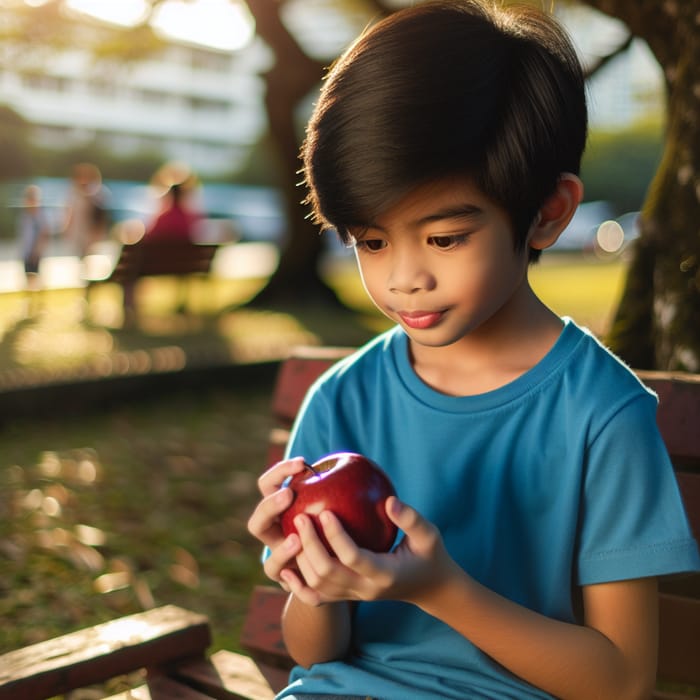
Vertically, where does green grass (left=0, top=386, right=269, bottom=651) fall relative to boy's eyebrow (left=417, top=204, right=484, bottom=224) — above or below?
below

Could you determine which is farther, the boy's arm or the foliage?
the foliage

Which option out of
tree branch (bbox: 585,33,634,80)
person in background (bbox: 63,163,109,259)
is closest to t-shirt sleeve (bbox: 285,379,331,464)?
tree branch (bbox: 585,33,634,80)

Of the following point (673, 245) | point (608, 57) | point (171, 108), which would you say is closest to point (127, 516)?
point (673, 245)

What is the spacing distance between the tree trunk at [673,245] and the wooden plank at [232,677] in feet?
5.02

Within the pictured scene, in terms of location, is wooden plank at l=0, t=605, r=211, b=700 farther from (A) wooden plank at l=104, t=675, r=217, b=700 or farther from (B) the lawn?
(B) the lawn

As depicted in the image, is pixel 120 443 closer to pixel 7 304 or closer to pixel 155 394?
pixel 155 394

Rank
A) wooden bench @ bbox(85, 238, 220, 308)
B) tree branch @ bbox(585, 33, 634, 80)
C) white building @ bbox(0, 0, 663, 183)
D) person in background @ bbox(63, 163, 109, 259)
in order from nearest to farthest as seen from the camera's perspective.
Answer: tree branch @ bbox(585, 33, 634, 80) → wooden bench @ bbox(85, 238, 220, 308) → person in background @ bbox(63, 163, 109, 259) → white building @ bbox(0, 0, 663, 183)

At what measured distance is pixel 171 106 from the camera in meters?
84.0

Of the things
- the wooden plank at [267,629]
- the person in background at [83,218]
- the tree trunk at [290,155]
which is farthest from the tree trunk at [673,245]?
the person in background at [83,218]

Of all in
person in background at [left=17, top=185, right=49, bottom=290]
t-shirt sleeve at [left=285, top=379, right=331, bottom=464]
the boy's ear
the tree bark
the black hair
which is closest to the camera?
the black hair

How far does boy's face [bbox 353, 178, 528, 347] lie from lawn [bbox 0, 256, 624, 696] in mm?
1531

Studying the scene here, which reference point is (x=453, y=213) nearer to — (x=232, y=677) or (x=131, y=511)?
(x=232, y=677)

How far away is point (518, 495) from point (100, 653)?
828 mm

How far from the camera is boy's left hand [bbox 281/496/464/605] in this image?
54.2 inches
